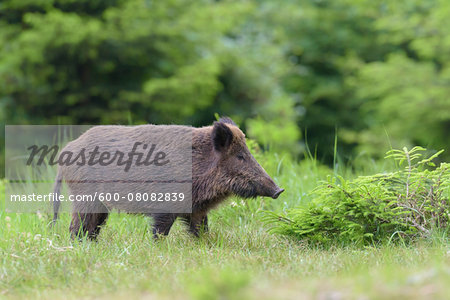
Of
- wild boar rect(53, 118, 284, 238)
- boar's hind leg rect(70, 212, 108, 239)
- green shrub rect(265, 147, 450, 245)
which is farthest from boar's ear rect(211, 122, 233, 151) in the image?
boar's hind leg rect(70, 212, 108, 239)

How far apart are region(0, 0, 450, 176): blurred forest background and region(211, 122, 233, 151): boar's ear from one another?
479 centimetres

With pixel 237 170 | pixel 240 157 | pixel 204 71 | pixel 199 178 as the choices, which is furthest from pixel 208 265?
pixel 204 71

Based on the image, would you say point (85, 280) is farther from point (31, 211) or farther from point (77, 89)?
point (77, 89)

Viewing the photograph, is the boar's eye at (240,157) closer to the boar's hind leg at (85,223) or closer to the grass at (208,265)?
the grass at (208,265)

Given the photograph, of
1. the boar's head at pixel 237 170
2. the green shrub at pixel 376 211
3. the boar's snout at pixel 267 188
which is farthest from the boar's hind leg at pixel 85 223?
the green shrub at pixel 376 211

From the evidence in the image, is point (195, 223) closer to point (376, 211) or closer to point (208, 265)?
point (208, 265)

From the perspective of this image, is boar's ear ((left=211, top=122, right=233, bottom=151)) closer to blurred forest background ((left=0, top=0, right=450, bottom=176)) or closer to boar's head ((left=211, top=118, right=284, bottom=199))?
boar's head ((left=211, top=118, right=284, bottom=199))

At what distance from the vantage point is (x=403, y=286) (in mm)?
2574

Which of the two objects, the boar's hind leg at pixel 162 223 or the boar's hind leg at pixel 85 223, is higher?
the boar's hind leg at pixel 162 223

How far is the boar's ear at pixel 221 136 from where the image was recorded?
465 cm

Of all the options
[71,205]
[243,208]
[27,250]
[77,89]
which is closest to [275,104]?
[77,89]

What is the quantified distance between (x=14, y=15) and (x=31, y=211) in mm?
7324

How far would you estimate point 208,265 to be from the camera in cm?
386

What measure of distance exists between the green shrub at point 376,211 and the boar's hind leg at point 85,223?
1550 mm
